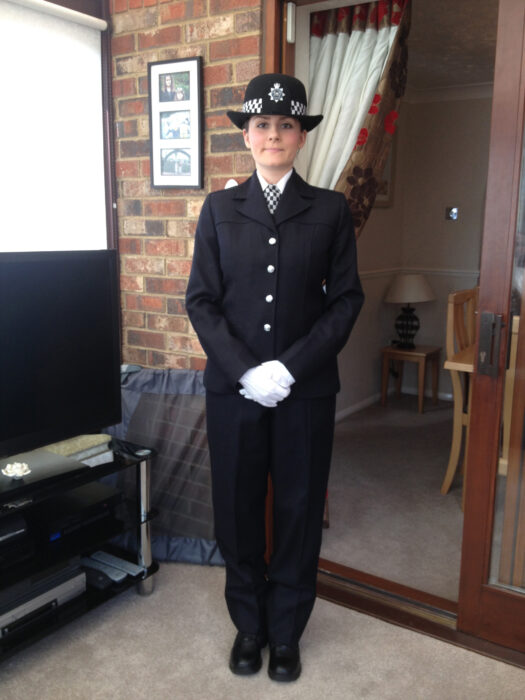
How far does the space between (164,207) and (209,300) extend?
2.87 feet

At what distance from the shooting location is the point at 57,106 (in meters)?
2.47

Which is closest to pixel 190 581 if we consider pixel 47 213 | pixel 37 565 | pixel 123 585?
pixel 123 585

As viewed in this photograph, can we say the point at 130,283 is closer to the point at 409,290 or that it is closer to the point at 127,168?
the point at 127,168

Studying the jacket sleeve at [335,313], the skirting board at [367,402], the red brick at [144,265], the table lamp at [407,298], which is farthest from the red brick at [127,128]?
the table lamp at [407,298]

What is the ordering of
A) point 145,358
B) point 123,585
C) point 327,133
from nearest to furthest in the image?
1. point 123,585
2. point 327,133
3. point 145,358

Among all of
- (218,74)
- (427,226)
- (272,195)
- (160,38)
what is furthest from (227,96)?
(427,226)

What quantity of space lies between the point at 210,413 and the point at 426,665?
0.99 metres

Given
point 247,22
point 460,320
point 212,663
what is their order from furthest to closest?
point 460,320
point 247,22
point 212,663

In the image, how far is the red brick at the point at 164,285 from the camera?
8.53 ft

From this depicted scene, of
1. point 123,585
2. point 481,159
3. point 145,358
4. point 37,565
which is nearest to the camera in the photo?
point 37,565

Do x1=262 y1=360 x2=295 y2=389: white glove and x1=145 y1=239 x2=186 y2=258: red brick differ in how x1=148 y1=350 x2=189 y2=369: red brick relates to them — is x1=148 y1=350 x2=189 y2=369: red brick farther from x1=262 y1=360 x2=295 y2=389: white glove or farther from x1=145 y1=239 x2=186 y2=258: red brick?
x1=262 y1=360 x2=295 y2=389: white glove

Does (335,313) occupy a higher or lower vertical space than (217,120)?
lower

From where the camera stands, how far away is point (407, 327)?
15.7 feet

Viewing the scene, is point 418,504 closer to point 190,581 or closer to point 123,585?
point 190,581
